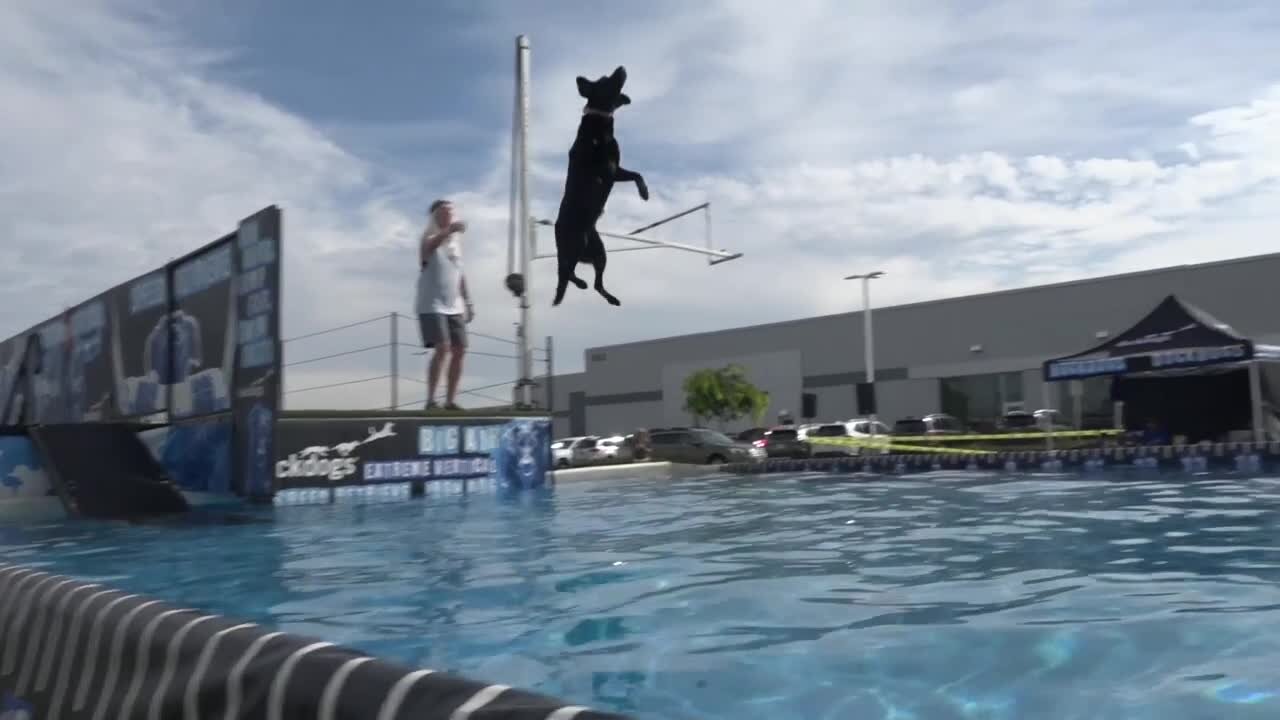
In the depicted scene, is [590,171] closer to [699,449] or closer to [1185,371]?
[1185,371]

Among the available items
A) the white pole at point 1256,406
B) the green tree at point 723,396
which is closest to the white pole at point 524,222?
the white pole at point 1256,406

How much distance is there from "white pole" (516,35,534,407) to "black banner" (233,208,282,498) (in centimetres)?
320

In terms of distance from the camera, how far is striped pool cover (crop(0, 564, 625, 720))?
1597 mm

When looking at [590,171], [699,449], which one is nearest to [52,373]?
[699,449]

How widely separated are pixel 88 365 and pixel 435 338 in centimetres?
836

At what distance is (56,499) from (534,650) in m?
11.2

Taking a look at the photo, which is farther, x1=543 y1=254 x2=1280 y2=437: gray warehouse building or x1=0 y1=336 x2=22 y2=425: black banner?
x1=543 y1=254 x2=1280 y2=437: gray warehouse building

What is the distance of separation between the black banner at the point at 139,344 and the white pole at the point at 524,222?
203 inches

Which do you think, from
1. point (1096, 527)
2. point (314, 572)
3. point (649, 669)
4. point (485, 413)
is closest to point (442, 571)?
point (314, 572)

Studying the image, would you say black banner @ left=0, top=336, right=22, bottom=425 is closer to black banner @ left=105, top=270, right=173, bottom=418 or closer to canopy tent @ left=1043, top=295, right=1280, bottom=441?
black banner @ left=105, top=270, right=173, bottom=418

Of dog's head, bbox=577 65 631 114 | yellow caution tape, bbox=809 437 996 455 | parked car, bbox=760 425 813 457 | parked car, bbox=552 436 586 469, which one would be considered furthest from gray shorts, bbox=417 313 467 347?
parked car, bbox=552 436 586 469

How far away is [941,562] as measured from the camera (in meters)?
6.42

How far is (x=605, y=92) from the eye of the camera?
5.61 metres

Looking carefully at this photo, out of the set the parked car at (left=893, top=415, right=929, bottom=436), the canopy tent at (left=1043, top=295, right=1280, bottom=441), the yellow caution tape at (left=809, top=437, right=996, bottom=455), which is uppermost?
the canopy tent at (left=1043, top=295, right=1280, bottom=441)
